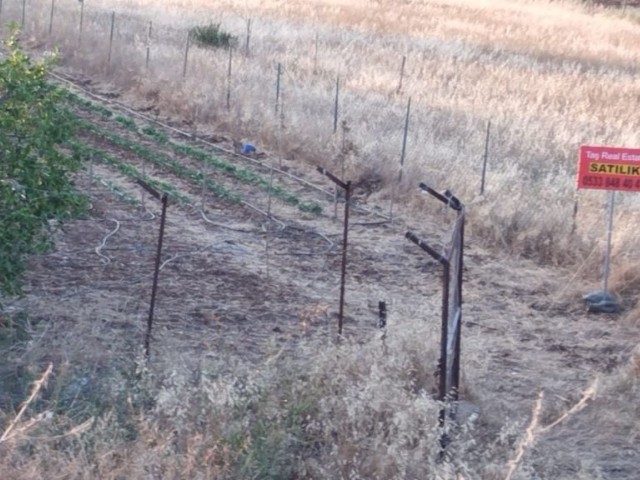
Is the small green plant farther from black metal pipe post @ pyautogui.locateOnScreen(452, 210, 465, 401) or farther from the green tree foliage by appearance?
black metal pipe post @ pyautogui.locateOnScreen(452, 210, 465, 401)

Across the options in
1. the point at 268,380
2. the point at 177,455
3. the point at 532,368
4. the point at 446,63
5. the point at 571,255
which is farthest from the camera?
the point at 446,63

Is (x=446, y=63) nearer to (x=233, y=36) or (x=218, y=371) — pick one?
(x=233, y=36)

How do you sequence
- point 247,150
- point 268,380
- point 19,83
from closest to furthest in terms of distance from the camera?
1. point 268,380
2. point 19,83
3. point 247,150

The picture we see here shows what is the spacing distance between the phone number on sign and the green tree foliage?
4575 millimetres

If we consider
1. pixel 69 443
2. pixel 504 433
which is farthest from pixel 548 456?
pixel 69 443

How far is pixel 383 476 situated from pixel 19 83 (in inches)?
141

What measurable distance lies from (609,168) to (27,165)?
515 centimetres

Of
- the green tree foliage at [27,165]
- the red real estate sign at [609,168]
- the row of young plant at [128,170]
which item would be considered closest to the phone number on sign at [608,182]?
the red real estate sign at [609,168]

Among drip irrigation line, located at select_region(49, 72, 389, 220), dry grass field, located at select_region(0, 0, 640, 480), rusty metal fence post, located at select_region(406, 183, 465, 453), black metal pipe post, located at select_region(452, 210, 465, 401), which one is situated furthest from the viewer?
drip irrigation line, located at select_region(49, 72, 389, 220)

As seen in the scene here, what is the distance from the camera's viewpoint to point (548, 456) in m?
6.71

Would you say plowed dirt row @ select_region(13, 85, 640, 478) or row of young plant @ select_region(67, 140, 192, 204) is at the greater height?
row of young plant @ select_region(67, 140, 192, 204)

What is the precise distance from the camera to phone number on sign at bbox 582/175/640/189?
9.88 meters

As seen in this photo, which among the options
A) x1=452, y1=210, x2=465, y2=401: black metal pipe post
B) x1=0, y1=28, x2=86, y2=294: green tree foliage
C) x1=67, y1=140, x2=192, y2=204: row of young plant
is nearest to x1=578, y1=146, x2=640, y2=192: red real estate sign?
x1=452, y1=210, x2=465, y2=401: black metal pipe post

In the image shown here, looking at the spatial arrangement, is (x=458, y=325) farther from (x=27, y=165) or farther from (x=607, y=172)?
(x=607, y=172)
